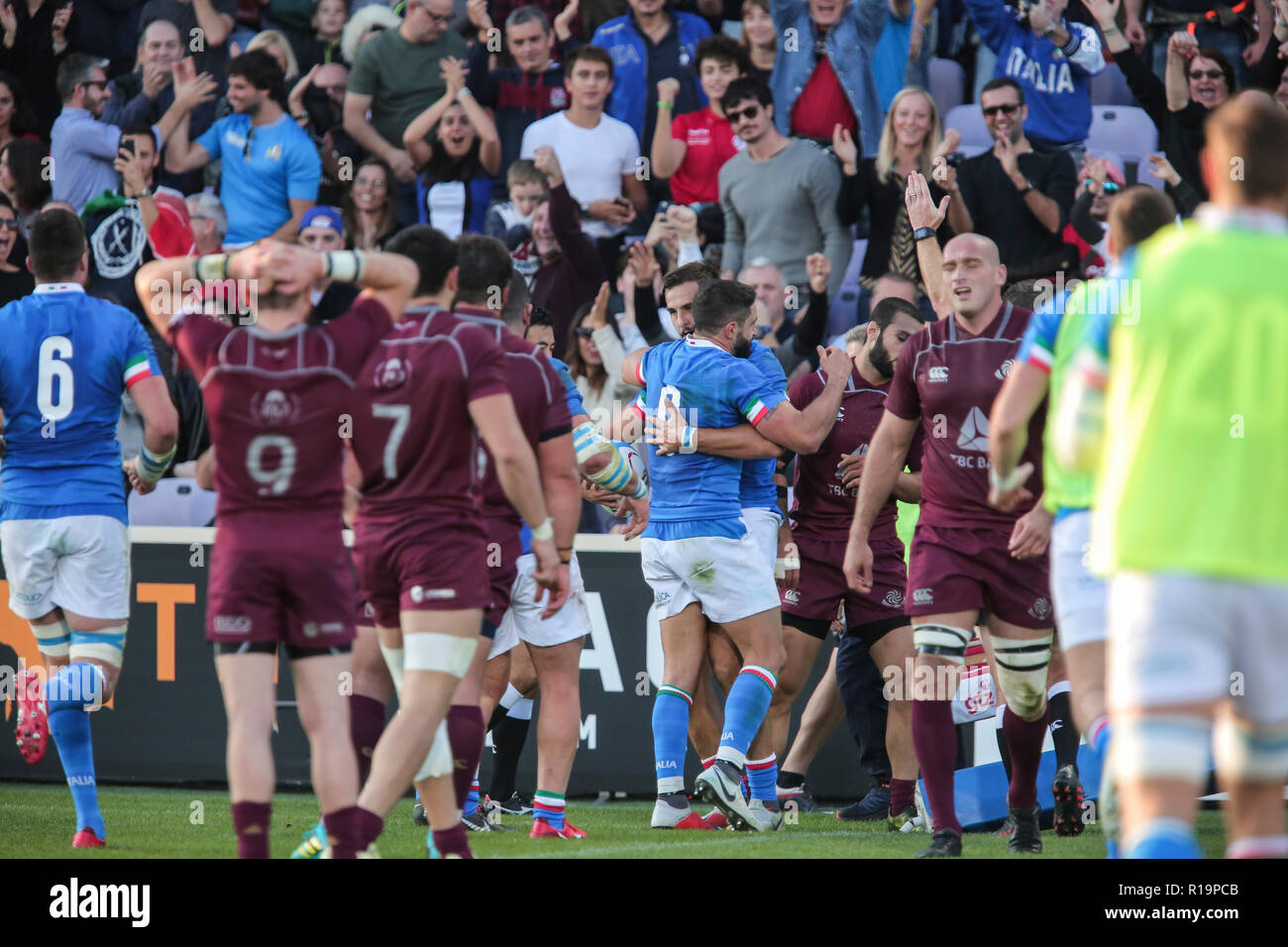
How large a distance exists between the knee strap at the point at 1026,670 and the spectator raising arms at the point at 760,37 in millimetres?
7486

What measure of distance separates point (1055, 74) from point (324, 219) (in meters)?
5.96

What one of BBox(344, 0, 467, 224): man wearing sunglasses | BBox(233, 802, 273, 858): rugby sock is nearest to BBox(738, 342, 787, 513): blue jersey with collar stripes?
BBox(233, 802, 273, 858): rugby sock

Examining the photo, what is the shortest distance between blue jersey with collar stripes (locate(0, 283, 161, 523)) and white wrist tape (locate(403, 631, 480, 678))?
2675mm

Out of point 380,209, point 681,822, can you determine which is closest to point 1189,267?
point 681,822

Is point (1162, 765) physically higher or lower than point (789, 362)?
lower

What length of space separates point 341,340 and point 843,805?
5938 millimetres

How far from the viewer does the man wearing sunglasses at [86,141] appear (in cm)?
1274

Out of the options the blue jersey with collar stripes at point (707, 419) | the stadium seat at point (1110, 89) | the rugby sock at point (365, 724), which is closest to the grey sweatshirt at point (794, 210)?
the stadium seat at point (1110, 89)

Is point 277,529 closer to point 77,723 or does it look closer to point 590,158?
point 77,723

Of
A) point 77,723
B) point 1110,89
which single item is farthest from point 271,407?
point 1110,89

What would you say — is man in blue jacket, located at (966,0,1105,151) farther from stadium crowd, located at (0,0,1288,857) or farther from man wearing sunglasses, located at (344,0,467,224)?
man wearing sunglasses, located at (344,0,467,224)

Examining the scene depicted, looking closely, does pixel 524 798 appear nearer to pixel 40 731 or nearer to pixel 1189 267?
pixel 40 731

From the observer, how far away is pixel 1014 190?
37.4 feet

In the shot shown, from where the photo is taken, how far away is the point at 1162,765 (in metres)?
3.71
